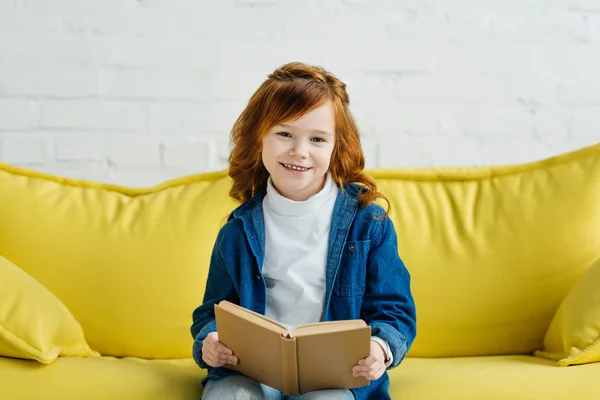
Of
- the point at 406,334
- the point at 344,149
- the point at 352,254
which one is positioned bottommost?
the point at 406,334

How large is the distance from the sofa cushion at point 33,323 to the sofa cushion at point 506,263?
0.75m

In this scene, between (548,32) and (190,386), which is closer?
(190,386)

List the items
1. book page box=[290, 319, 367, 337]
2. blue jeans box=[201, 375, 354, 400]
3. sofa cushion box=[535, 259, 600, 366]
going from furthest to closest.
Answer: sofa cushion box=[535, 259, 600, 366]
blue jeans box=[201, 375, 354, 400]
book page box=[290, 319, 367, 337]

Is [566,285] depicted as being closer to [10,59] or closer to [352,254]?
[352,254]

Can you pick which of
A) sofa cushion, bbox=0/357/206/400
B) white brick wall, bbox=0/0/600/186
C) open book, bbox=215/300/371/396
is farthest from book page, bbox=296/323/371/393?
white brick wall, bbox=0/0/600/186

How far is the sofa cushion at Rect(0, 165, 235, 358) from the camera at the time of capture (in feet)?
5.91

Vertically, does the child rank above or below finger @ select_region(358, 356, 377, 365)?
above

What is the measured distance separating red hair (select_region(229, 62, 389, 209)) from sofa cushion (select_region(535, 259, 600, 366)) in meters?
0.46

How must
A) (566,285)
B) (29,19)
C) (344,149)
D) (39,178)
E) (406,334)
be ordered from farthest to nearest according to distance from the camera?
(29,19)
(39,178)
(566,285)
(344,149)
(406,334)

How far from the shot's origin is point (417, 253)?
1827 mm

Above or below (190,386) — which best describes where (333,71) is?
above

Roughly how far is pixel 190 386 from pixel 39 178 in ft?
2.37

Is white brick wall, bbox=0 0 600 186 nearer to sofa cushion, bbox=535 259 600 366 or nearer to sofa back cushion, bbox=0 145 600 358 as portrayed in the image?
sofa back cushion, bbox=0 145 600 358

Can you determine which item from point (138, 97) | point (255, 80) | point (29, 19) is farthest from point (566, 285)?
point (29, 19)
